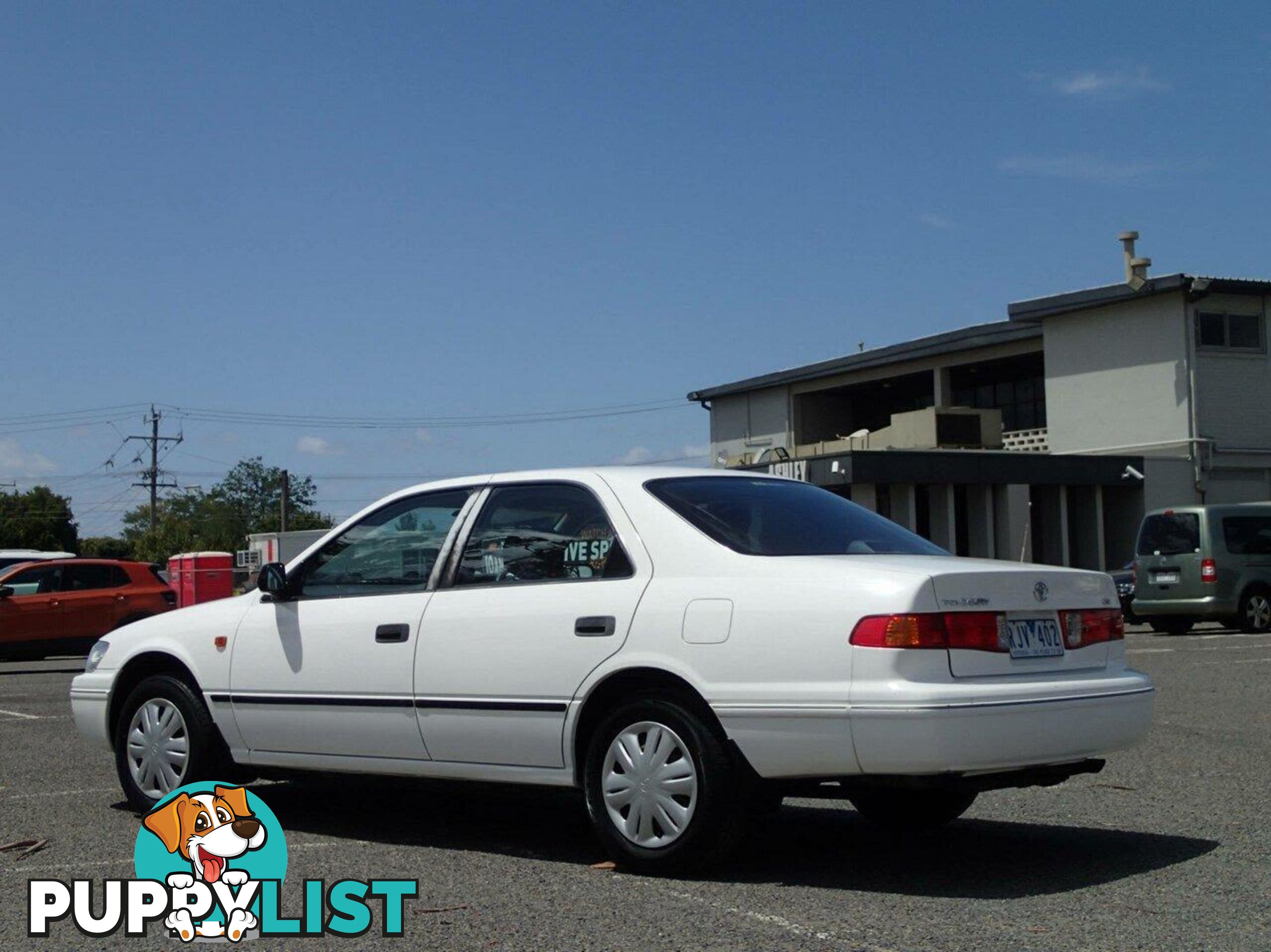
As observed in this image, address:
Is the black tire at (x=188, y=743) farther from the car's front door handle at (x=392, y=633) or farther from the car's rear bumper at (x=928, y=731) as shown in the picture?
the car's rear bumper at (x=928, y=731)

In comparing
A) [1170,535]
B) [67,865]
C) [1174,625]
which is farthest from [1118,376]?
[67,865]

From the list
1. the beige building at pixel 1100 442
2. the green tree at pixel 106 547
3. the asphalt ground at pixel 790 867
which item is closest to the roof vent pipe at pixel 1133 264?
the beige building at pixel 1100 442

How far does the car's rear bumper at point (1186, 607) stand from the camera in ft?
80.9

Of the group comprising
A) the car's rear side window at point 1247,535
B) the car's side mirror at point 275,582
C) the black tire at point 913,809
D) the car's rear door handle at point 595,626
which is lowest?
the black tire at point 913,809

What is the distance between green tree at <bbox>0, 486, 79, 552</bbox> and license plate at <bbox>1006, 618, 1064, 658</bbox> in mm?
107864

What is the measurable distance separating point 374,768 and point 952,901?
2.67 metres

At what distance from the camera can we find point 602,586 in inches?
253

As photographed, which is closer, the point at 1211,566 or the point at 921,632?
the point at 921,632

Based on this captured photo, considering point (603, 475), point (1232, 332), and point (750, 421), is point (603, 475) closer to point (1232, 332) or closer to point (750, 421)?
point (1232, 332)

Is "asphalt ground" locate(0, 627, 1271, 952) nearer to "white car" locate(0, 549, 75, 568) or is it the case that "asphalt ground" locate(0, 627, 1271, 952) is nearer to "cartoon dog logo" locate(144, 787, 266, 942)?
"cartoon dog logo" locate(144, 787, 266, 942)

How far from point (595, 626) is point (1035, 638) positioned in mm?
1700

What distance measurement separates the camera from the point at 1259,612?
82.1 ft

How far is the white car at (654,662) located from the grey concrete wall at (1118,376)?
36.4 metres

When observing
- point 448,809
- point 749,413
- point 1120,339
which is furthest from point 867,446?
point 448,809
